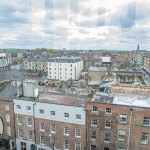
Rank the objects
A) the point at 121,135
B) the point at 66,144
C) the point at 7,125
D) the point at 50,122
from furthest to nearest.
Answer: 1. the point at 7,125
2. the point at 50,122
3. the point at 66,144
4. the point at 121,135

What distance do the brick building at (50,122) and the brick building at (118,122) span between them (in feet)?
5.66

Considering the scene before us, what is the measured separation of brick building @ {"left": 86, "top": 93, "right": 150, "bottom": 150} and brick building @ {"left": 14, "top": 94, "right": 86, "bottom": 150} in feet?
5.66

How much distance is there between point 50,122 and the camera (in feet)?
113

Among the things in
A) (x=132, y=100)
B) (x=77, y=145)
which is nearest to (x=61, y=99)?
(x=77, y=145)

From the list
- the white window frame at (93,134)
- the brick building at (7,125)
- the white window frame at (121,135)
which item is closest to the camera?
the white window frame at (121,135)

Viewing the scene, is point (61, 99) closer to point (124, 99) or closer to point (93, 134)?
point (93, 134)

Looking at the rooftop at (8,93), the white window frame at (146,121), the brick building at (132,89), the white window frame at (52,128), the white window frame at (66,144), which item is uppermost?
the brick building at (132,89)

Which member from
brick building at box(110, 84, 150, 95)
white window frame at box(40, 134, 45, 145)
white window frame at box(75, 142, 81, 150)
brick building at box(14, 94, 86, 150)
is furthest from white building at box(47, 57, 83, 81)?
white window frame at box(75, 142, 81, 150)

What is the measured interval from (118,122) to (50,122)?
36.3 feet

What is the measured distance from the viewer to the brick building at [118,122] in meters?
28.9

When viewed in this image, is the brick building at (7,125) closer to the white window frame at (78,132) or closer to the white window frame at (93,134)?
the white window frame at (78,132)

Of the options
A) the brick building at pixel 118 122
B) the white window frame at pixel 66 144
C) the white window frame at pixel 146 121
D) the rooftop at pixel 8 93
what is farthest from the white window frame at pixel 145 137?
the rooftop at pixel 8 93

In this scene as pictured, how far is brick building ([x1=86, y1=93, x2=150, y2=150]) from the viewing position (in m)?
28.9

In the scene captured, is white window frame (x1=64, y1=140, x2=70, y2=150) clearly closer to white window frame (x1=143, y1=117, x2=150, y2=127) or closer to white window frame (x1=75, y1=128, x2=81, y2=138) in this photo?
white window frame (x1=75, y1=128, x2=81, y2=138)
